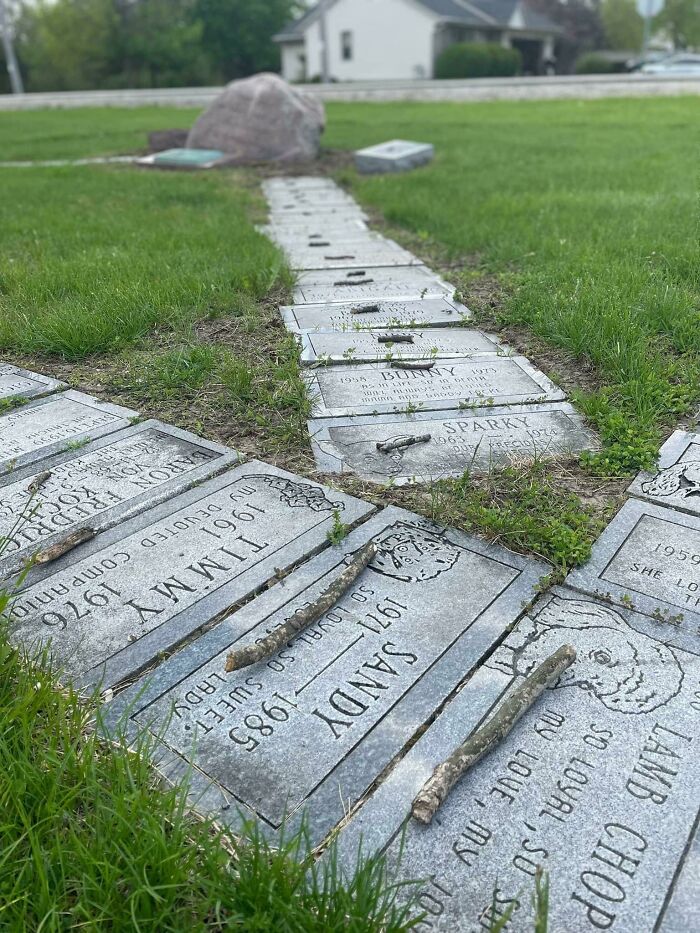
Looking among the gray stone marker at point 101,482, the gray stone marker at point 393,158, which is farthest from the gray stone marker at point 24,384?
the gray stone marker at point 393,158

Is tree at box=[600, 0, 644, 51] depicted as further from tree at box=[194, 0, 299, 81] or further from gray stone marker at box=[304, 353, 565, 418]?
gray stone marker at box=[304, 353, 565, 418]

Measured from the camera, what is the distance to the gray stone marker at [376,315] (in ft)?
14.9

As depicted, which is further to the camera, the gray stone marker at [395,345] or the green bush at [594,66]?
the green bush at [594,66]

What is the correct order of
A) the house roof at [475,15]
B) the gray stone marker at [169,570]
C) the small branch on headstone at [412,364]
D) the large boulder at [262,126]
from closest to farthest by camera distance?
1. the gray stone marker at [169,570]
2. the small branch on headstone at [412,364]
3. the large boulder at [262,126]
4. the house roof at [475,15]

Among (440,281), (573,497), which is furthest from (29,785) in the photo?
(440,281)

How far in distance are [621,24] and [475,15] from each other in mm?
21855

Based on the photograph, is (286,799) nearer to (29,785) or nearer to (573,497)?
(29,785)

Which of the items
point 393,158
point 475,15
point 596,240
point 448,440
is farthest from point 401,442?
point 475,15

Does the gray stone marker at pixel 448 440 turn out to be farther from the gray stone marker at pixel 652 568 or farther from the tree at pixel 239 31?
the tree at pixel 239 31

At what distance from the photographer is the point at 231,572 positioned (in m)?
2.41

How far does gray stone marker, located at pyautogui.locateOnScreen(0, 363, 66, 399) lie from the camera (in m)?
Result: 3.73

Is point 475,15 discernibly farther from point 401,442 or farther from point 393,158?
point 401,442

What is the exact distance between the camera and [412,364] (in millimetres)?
3895

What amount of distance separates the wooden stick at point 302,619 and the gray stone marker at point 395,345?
5.74 ft
